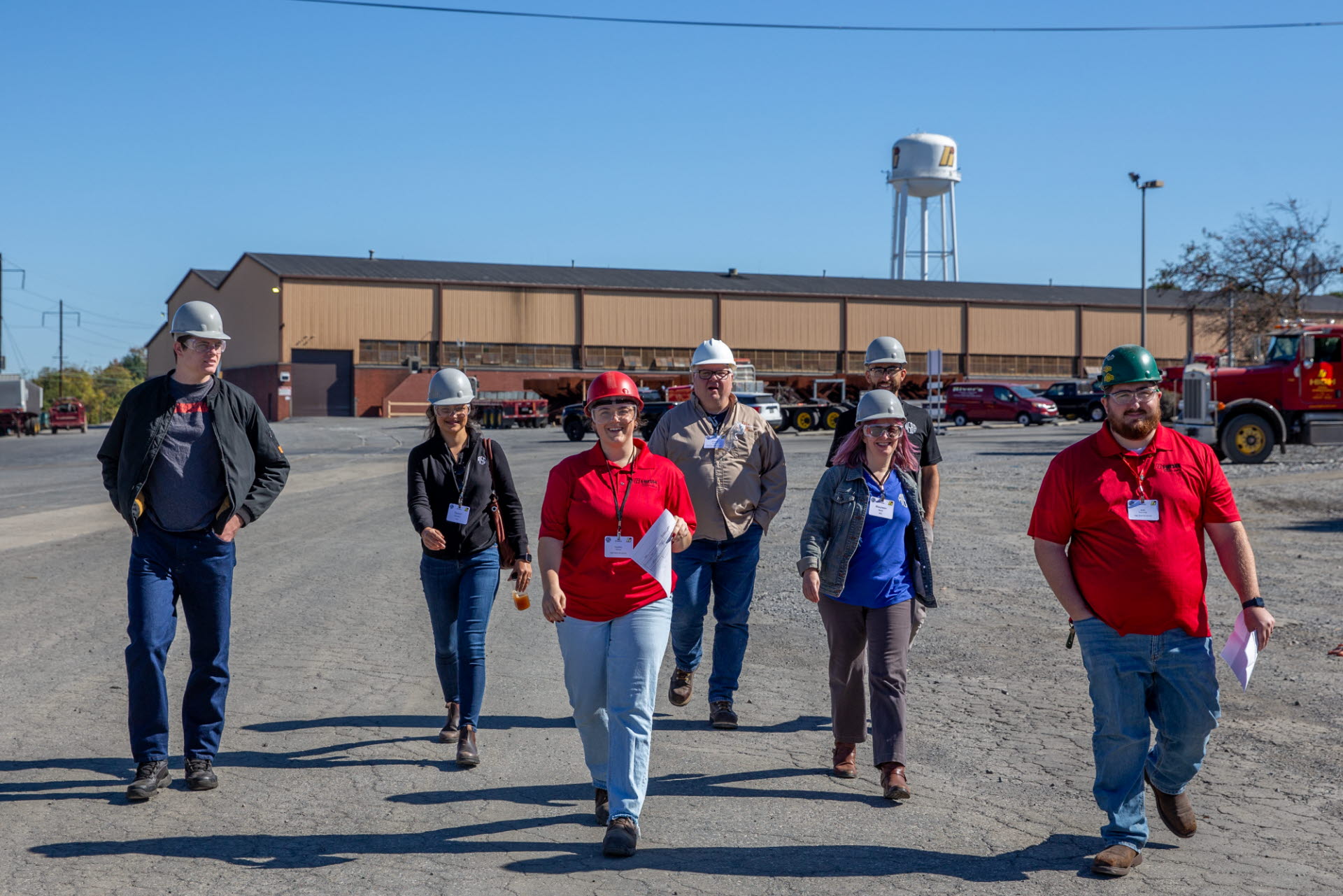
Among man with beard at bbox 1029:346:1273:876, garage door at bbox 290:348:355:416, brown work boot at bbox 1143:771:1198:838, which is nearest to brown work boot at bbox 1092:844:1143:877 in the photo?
man with beard at bbox 1029:346:1273:876

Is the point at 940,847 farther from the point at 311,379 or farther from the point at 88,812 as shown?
the point at 311,379

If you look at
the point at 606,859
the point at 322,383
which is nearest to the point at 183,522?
the point at 606,859

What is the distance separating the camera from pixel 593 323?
74.9m

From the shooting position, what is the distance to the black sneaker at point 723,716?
6.67 metres

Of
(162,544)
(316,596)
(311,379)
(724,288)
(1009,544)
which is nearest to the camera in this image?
(162,544)

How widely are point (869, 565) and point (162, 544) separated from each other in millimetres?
3224

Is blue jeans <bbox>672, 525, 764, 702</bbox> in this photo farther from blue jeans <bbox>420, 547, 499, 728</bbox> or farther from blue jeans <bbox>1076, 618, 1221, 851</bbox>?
blue jeans <bbox>1076, 618, 1221, 851</bbox>

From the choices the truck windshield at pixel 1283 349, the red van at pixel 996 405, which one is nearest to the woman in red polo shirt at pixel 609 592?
the truck windshield at pixel 1283 349

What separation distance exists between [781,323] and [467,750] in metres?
72.3

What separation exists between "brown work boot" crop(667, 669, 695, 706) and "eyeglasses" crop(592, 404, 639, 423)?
99.0 inches

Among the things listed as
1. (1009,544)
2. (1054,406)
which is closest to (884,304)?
(1054,406)

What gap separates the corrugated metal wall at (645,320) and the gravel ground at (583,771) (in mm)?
64031

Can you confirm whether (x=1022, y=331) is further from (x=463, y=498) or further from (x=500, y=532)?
(x=463, y=498)

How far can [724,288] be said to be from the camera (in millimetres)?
77625
